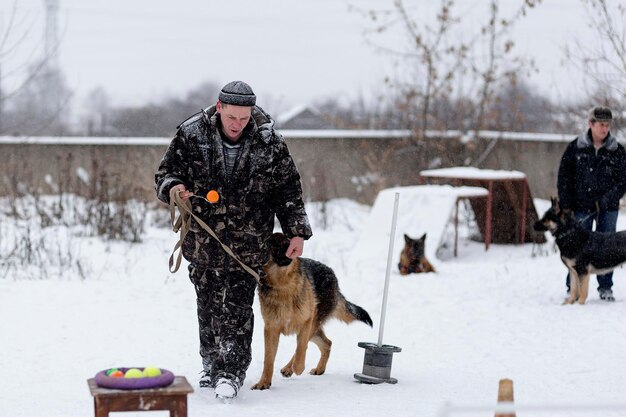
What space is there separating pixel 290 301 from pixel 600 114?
469 centimetres

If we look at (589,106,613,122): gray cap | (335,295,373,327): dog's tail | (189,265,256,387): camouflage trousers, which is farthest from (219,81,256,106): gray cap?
(589,106,613,122): gray cap

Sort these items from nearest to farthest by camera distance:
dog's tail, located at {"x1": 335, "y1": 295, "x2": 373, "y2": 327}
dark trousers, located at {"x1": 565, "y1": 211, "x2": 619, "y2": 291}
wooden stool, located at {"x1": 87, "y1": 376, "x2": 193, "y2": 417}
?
wooden stool, located at {"x1": 87, "y1": 376, "x2": 193, "y2": 417}
dog's tail, located at {"x1": 335, "y1": 295, "x2": 373, "y2": 327}
dark trousers, located at {"x1": 565, "y1": 211, "x2": 619, "y2": 291}

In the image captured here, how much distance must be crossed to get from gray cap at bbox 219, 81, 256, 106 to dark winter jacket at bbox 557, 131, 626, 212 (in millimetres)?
5247

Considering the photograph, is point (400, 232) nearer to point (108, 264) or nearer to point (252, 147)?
point (108, 264)

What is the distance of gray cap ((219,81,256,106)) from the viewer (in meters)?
5.35

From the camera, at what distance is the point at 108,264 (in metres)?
11.3

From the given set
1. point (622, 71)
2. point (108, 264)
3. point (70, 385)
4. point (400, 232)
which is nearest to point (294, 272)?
point (70, 385)

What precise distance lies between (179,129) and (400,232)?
8.00 metres

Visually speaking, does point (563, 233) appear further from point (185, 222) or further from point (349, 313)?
point (185, 222)

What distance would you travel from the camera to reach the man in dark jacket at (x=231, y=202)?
18.1 feet

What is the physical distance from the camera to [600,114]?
929 cm

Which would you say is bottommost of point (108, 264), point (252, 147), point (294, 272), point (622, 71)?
point (108, 264)

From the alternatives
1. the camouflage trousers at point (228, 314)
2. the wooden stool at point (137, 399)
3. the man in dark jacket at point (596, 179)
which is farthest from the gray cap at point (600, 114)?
the wooden stool at point (137, 399)

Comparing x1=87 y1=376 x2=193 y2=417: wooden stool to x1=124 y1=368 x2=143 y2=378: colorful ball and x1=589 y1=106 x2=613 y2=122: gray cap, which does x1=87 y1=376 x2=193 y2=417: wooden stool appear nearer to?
x1=124 y1=368 x2=143 y2=378: colorful ball
